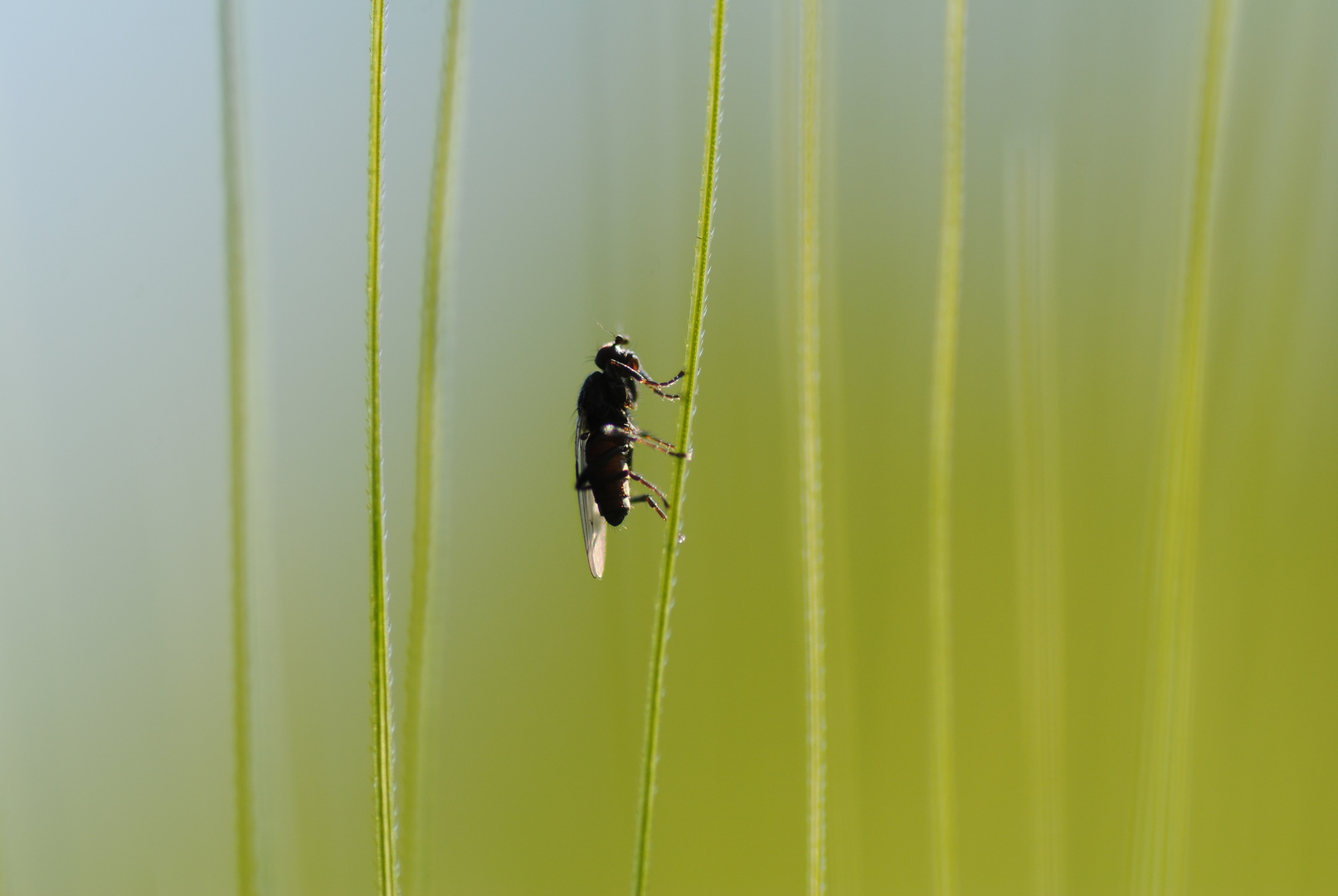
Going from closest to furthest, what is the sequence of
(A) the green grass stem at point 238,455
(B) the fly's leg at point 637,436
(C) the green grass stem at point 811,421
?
1. (C) the green grass stem at point 811,421
2. (A) the green grass stem at point 238,455
3. (B) the fly's leg at point 637,436

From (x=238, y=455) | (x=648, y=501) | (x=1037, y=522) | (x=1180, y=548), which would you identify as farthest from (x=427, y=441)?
(x=1180, y=548)

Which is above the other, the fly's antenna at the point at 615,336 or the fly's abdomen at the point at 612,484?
the fly's antenna at the point at 615,336

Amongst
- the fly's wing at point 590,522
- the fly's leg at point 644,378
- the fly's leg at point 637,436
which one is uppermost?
the fly's leg at point 644,378

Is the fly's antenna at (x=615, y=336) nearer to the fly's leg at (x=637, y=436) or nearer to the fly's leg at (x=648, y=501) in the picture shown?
the fly's leg at (x=637, y=436)

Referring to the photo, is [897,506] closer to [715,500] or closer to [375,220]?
[715,500]

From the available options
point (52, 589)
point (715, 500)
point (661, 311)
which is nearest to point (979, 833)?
point (715, 500)

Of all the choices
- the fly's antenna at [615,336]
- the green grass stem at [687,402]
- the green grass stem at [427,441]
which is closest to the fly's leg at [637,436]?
the fly's antenna at [615,336]
